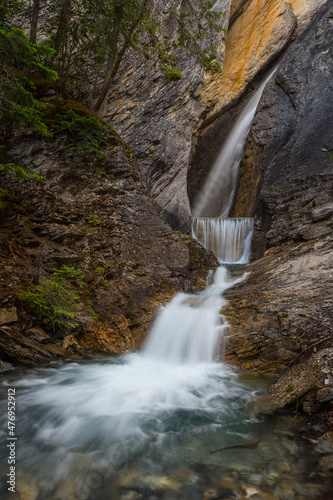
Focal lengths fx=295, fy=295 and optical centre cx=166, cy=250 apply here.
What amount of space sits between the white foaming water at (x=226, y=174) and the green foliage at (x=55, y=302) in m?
12.1

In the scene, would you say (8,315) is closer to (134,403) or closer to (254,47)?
(134,403)

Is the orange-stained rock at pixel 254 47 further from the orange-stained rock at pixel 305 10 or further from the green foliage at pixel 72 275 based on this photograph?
the green foliage at pixel 72 275

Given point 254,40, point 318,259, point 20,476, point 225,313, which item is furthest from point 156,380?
point 254,40

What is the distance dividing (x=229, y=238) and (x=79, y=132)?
7234mm

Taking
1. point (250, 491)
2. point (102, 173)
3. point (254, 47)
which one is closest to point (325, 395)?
point (250, 491)

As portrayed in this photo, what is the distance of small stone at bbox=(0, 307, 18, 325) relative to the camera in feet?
15.1

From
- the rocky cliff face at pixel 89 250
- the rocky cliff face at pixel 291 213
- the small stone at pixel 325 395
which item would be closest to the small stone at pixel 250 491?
the small stone at pixel 325 395

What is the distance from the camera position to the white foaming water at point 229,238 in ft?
39.4

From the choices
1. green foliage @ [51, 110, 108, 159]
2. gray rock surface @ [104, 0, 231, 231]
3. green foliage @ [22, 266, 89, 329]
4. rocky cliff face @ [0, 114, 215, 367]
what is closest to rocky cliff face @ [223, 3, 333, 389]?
rocky cliff face @ [0, 114, 215, 367]

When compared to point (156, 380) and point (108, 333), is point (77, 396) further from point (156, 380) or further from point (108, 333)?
point (108, 333)

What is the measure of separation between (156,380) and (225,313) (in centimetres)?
223

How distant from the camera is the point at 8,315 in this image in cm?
468

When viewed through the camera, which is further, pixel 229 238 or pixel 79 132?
pixel 229 238

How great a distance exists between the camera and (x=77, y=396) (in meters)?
4.12
